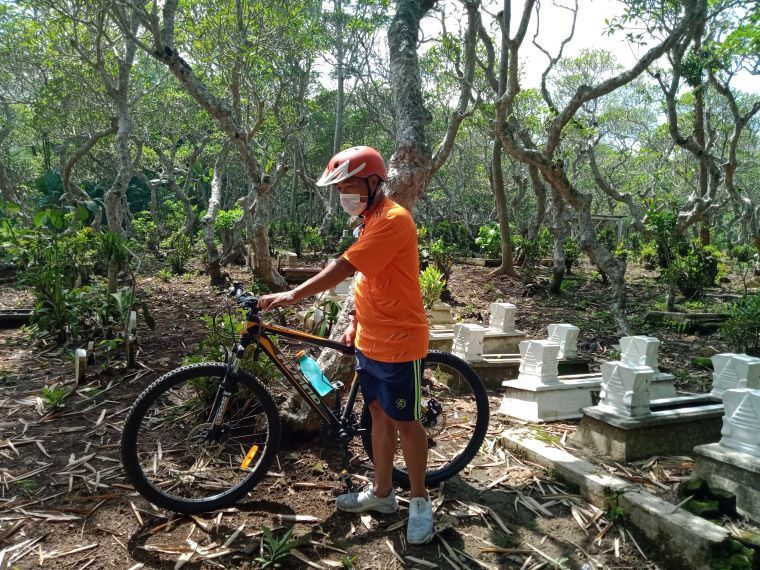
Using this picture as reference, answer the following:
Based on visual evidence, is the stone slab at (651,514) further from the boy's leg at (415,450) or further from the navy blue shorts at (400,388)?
the navy blue shorts at (400,388)

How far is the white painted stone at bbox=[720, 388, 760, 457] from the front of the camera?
2.84 metres

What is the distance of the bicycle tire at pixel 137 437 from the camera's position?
112 inches

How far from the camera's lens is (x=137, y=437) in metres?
3.04

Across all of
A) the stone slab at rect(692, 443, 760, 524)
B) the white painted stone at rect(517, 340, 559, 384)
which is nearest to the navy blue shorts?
the stone slab at rect(692, 443, 760, 524)

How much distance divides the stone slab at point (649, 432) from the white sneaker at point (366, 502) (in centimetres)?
157

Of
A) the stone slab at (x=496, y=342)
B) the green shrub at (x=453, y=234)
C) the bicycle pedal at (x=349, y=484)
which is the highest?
the green shrub at (x=453, y=234)

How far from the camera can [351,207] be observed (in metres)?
2.82

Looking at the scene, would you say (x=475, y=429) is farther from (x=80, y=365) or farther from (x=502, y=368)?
(x=80, y=365)

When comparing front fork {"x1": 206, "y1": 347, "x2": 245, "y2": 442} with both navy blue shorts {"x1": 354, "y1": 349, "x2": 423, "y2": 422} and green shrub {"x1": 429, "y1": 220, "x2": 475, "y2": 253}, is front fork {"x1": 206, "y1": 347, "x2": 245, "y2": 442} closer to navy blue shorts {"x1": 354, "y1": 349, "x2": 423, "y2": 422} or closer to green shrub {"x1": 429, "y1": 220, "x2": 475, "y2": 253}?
navy blue shorts {"x1": 354, "y1": 349, "x2": 423, "y2": 422}

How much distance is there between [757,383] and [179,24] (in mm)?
11831

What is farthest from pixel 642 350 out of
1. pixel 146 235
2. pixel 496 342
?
pixel 146 235

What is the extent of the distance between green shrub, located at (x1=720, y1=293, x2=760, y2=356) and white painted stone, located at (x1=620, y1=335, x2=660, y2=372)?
2.81 metres

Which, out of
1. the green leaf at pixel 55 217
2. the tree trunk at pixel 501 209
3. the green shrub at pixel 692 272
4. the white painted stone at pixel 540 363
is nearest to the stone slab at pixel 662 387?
the white painted stone at pixel 540 363

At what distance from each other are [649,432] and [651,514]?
3.02ft
